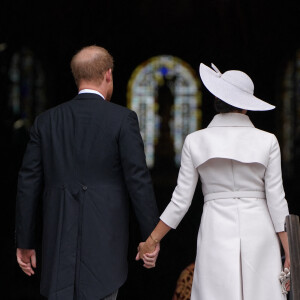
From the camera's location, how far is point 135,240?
852 cm

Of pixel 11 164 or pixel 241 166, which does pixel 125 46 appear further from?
pixel 241 166

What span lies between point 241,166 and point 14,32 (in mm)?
10067

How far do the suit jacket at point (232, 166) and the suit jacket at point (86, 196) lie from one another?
200mm

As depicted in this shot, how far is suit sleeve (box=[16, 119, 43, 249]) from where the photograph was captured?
381 cm

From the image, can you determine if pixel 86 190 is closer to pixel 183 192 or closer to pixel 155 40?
pixel 183 192

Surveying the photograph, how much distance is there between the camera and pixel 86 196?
3.73 metres

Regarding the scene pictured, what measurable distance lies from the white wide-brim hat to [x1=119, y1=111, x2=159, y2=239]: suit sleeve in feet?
1.39

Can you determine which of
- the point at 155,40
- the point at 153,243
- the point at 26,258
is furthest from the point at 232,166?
the point at 155,40

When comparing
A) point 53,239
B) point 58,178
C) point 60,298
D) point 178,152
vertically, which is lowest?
point 178,152

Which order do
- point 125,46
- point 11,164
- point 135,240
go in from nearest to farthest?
point 135,240, point 11,164, point 125,46

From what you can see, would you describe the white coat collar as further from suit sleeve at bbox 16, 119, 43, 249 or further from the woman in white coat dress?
suit sleeve at bbox 16, 119, 43, 249

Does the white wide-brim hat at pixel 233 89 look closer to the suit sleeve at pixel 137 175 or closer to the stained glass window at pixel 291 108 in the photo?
the suit sleeve at pixel 137 175

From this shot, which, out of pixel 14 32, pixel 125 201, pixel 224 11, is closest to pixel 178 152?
pixel 224 11

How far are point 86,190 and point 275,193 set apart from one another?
2.94 feet
